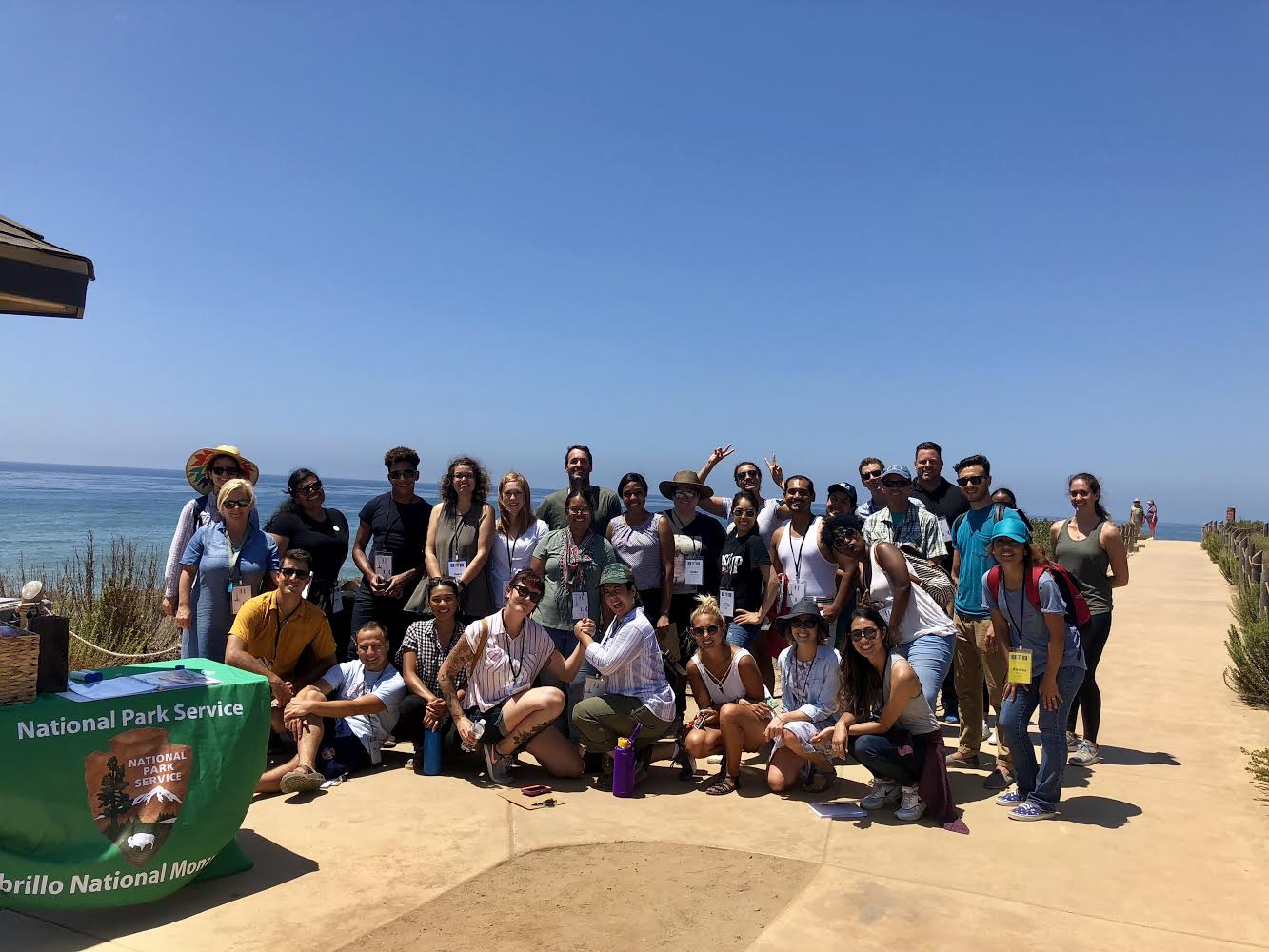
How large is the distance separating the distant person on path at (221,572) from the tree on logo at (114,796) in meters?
1.97

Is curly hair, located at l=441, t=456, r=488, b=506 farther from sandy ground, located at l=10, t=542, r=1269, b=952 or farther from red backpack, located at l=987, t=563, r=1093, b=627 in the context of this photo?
red backpack, located at l=987, t=563, r=1093, b=627

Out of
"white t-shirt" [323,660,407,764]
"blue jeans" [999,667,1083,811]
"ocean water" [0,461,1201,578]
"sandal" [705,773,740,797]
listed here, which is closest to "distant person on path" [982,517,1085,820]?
"blue jeans" [999,667,1083,811]

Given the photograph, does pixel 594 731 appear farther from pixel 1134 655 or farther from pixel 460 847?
pixel 1134 655

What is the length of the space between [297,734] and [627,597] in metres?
2.03

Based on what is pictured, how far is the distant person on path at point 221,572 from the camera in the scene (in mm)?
5266

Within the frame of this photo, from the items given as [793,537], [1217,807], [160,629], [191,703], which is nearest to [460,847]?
[191,703]

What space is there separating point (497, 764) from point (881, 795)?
212 centimetres

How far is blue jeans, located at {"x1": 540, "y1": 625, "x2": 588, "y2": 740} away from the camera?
17.3 feet

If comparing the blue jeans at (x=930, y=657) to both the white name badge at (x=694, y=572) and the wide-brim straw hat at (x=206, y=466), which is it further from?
the wide-brim straw hat at (x=206, y=466)

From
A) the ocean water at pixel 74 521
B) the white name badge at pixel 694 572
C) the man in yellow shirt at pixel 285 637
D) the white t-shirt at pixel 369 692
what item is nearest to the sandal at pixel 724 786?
the white name badge at pixel 694 572

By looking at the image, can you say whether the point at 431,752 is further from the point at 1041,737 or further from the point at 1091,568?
the point at 1091,568

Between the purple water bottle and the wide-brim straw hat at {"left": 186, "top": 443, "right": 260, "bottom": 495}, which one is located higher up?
the wide-brim straw hat at {"left": 186, "top": 443, "right": 260, "bottom": 495}

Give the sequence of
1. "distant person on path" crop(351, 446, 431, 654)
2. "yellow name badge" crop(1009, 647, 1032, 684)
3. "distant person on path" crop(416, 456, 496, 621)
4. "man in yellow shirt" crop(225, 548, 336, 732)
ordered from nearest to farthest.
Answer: "yellow name badge" crop(1009, 647, 1032, 684), "man in yellow shirt" crop(225, 548, 336, 732), "distant person on path" crop(416, 456, 496, 621), "distant person on path" crop(351, 446, 431, 654)

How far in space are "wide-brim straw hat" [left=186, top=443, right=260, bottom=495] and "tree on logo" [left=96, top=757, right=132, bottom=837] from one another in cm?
265
